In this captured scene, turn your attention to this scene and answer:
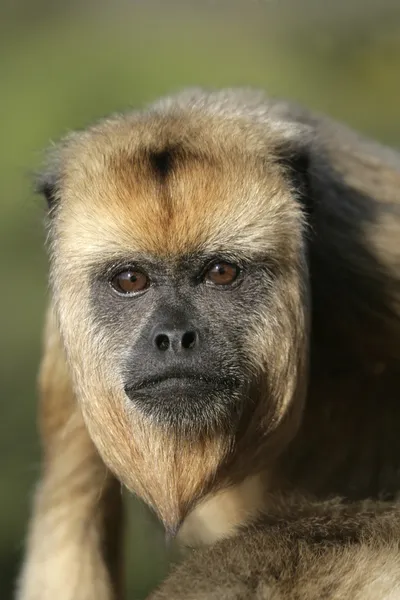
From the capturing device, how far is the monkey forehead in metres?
3.79

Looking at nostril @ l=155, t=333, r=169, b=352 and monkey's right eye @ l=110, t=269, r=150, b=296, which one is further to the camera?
monkey's right eye @ l=110, t=269, r=150, b=296

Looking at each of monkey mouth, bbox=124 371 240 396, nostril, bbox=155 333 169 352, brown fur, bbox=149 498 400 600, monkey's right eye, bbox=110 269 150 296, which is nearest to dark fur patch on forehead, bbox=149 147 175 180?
monkey's right eye, bbox=110 269 150 296

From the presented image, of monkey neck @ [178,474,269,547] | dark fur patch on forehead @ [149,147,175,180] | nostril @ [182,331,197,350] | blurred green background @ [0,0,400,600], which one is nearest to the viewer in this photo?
nostril @ [182,331,197,350]

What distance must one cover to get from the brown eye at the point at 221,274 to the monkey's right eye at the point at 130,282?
20 cm

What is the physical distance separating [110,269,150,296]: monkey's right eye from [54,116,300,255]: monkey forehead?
0.08 meters

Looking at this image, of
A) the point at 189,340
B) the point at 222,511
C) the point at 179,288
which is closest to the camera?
the point at 189,340

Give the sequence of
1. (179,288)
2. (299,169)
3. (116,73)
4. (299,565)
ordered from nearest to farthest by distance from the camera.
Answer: (299,565) < (179,288) < (299,169) < (116,73)

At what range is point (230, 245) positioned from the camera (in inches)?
149

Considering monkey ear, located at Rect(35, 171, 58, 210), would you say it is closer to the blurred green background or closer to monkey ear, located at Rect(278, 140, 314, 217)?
monkey ear, located at Rect(278, 140, 314, 217)

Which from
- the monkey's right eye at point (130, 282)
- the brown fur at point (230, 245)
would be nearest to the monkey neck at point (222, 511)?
the brown fur at point (230, 245)

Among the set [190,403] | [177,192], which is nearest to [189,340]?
[190,403]

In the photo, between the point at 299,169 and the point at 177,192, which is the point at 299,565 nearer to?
the point at 177,192

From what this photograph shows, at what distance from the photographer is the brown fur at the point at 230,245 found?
3828 mm

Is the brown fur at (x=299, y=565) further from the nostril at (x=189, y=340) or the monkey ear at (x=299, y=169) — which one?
the monkey ear at (x=299, y=169)
